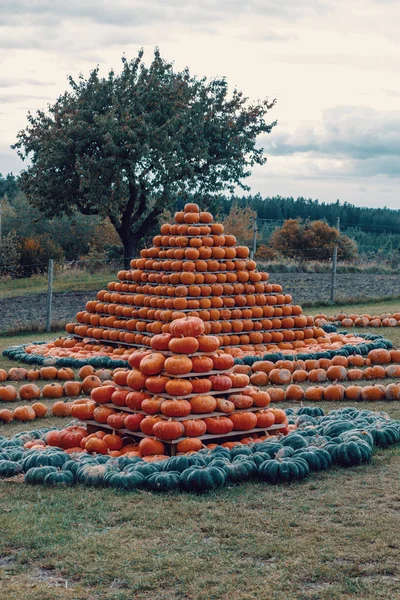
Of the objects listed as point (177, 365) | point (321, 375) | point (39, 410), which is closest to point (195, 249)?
point (321, 375)

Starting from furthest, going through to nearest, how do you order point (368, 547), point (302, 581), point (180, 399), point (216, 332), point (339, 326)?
point (339, 326) → point (216, 332) → point (180, 399) → point (368, 547) → point (302, 581)

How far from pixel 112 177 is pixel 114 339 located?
1570cm

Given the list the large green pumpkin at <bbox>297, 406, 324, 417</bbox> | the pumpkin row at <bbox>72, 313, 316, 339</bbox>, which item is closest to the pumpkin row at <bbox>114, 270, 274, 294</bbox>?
the pumpkin row at <bbox>72, 313, 316, 339</bbox>

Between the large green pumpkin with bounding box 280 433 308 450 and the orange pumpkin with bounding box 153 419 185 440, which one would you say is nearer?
the orange pumpkin with bounding box 153 419 185 440

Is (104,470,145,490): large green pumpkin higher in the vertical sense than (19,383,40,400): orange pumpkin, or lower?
higher

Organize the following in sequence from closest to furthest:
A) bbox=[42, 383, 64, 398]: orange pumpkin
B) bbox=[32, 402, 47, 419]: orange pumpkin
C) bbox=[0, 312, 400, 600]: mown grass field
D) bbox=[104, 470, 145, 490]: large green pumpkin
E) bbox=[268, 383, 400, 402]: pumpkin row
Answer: bbox=[0, 312, 400, 600]: mown grass field → bbox=[104, 470, 145, 490]: large green pumpkin → bbox=[32, 402, 47, 419]: orange pumpkin → bbox=[268, 383, 400, 402]: pumpkin row → bbox=[42, 383, 64, 398]: orange pumpkin

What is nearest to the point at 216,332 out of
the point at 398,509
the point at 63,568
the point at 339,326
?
the point at 339,326

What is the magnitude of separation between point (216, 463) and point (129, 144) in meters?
24.6

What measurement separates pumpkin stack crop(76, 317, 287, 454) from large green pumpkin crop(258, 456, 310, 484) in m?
0.91

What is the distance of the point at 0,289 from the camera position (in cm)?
3200

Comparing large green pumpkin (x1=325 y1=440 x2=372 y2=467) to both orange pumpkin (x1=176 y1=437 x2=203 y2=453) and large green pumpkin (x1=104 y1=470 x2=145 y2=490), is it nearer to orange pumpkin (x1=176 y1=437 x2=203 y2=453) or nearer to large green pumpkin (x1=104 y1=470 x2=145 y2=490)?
orange pumpkin (x1=176 y1=437 x2=203 y2=453)

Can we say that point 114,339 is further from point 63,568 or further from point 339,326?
point 63,568

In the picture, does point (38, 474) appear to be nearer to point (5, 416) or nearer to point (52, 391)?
point (5, 416)

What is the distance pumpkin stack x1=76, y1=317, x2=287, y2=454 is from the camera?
8.24 meters
